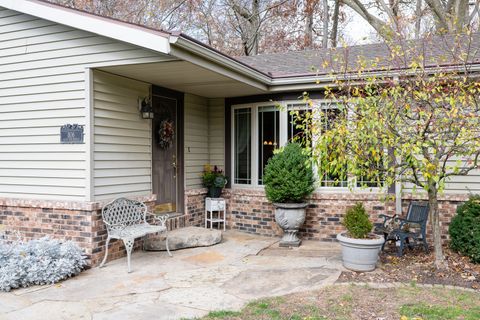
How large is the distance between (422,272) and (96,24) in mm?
4874

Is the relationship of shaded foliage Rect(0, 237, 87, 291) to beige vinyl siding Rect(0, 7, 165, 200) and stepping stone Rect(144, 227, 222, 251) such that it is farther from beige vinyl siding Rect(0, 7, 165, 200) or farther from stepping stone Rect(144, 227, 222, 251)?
stepping stone Rect(144, 227, 222, 251)

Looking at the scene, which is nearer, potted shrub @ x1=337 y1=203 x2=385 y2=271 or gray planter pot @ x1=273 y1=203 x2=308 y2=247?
potted shrub @ x1=337 y1=203 x2=385 y2=271

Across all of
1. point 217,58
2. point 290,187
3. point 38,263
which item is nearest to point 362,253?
point 290,187

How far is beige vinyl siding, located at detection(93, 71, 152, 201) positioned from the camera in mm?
5324

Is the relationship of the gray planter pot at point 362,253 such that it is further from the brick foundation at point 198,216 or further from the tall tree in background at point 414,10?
the tall tree in background at point 414,10

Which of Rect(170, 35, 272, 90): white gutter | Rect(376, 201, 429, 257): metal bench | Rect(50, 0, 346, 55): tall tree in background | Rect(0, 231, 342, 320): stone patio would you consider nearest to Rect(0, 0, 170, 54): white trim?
Rect(170, 35, 272, 90): white gutter

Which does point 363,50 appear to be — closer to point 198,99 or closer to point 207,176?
point 198,99

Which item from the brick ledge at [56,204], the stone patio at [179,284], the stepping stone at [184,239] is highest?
the brick ledge at [56,204]

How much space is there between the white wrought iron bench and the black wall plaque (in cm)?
95

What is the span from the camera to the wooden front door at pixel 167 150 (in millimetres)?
6598

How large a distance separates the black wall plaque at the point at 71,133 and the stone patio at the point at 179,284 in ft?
5.57

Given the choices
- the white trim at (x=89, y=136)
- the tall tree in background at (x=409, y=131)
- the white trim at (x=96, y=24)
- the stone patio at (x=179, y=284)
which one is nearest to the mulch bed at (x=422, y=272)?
the tall tree in background at (x=409, y=131)

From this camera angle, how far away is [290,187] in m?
6.18

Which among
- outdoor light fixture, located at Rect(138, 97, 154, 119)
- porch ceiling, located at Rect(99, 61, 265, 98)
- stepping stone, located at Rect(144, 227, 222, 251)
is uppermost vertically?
porch ceiling, located at Rect(99, 61, 265, 98)
